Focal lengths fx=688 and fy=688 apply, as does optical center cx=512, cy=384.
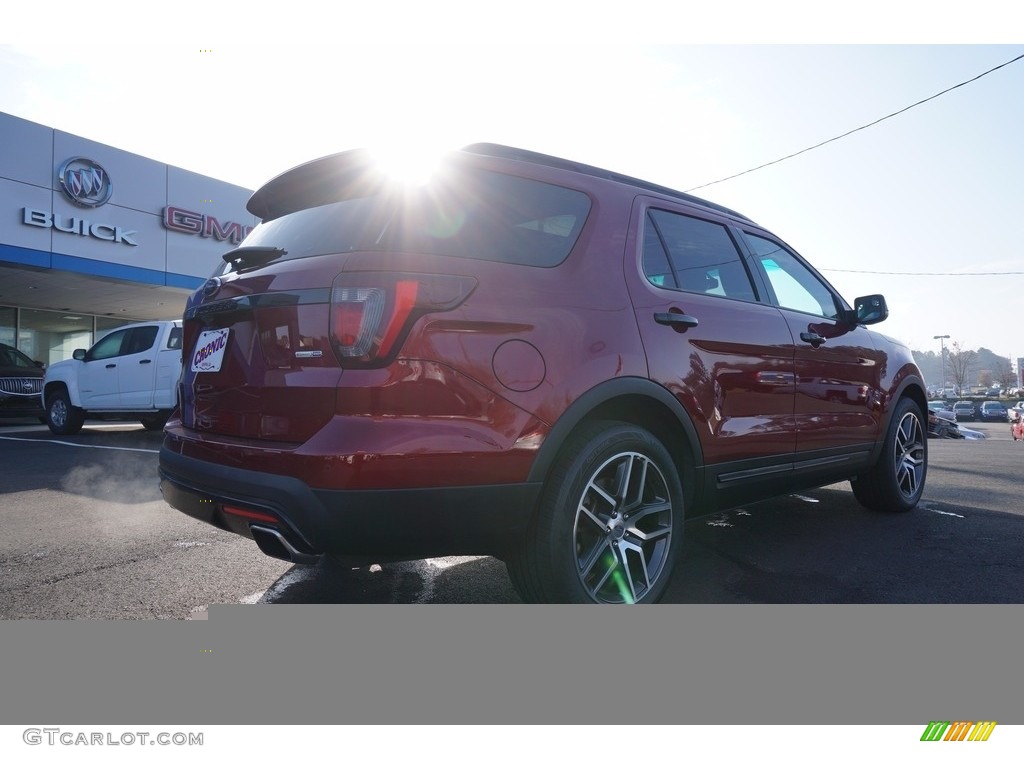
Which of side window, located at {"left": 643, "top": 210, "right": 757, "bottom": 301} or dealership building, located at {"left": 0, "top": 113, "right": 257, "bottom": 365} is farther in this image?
dealership building, located at {"left": 0, "top": 113, "right": 257, "bottom": 365}

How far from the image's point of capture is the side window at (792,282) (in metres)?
3.73

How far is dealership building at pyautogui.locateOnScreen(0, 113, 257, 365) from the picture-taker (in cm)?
1520

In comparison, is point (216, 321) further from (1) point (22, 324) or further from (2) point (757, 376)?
(1) point (22, 324)

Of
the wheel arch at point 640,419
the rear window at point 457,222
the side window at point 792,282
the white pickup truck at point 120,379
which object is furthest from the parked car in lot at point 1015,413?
the rear window at point 457,222

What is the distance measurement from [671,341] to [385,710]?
1.70 metres

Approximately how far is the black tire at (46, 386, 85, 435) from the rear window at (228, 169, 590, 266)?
9.75m

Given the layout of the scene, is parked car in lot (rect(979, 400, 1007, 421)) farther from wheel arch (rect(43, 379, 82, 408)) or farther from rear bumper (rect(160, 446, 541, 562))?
rear bumper (rect(160, 446, 541, 562))

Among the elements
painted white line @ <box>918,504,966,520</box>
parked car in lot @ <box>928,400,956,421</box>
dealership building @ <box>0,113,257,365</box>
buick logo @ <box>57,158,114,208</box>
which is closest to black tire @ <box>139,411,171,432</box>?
dealership building @ <box>0,113,257,365</box>

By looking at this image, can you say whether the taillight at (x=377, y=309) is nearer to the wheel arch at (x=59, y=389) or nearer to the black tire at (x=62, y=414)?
the wheel arch at (x=59, y=389)

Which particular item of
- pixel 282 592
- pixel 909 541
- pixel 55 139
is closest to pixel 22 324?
pixel 55 139

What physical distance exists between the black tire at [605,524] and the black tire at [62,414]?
1048 cm

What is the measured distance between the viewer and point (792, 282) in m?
3.90

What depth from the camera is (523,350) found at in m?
2.24

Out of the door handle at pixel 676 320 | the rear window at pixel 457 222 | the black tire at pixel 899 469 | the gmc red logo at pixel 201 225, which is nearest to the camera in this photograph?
the rear window at pixel 457 222
